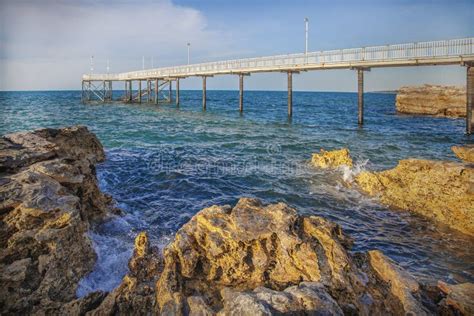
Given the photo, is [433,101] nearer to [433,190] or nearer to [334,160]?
[334,160]

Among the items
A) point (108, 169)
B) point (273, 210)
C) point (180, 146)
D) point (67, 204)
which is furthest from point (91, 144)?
point (273, 210)

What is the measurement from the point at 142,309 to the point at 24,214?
2.68 meters

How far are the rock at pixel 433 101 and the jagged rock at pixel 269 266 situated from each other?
4306 centimetres

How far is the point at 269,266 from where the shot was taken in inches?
175

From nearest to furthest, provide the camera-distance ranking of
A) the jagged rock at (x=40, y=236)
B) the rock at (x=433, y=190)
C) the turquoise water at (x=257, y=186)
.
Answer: the jagged rock at (x=40, y=236) → the turquoise water at (x=257, y=186) → the rock at (x=433, y=190)

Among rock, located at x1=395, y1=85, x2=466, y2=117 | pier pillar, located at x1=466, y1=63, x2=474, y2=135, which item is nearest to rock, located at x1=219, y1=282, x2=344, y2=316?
pier pillar, located at x1=466, y1=63, x2=474, y2=135

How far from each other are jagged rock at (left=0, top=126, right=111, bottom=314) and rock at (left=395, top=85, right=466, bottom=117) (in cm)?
4462

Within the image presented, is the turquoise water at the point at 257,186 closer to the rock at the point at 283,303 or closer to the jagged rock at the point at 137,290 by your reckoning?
the jagged rock at the point at 137,290

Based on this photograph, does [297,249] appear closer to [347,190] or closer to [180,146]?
[347,190]

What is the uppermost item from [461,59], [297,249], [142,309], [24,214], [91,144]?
[461,59]

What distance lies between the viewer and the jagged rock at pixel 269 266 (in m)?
3.74

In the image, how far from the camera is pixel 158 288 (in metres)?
3.99

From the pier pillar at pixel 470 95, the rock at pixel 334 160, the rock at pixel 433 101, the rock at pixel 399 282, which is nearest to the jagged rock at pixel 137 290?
the rock at pixel 399 282

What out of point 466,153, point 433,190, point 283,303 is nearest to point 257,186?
point 433,190
